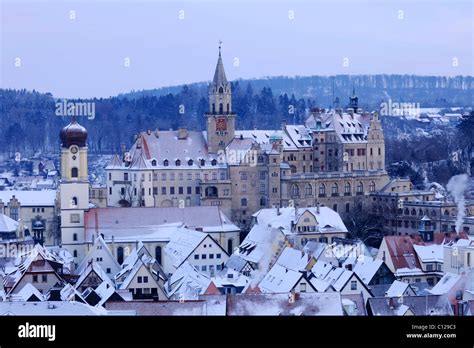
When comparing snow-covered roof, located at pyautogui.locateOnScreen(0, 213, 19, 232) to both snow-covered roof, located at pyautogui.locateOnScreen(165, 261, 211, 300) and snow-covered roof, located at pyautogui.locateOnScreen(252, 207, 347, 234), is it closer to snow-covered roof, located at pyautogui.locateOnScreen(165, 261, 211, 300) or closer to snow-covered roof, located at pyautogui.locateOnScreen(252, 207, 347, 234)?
snow-covered roof, located at pyautogui.locateOnScreen(252, 207, 347, 234)

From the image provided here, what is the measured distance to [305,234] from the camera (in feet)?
51.4

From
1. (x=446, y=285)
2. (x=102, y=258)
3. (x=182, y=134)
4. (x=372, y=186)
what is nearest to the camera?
(x=446, y=285)

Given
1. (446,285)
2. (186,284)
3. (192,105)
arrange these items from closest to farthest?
(446,285), (186,284), (192,105)

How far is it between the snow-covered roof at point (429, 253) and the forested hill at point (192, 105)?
252 cm

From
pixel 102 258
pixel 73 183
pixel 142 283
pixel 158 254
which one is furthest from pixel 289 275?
pixel 73 183

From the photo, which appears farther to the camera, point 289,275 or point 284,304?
point 289,275

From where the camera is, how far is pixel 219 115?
64.0 ft

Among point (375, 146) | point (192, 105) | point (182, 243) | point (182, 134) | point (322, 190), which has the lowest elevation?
point (182, 243)

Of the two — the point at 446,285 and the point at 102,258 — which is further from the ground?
the point at 446,285

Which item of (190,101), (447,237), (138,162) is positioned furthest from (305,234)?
(190,101)

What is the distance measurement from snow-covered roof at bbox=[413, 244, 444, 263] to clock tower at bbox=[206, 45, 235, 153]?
6948mm

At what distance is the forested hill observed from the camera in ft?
55.0

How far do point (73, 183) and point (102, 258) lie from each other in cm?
223

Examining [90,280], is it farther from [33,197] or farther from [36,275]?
[33,197]
